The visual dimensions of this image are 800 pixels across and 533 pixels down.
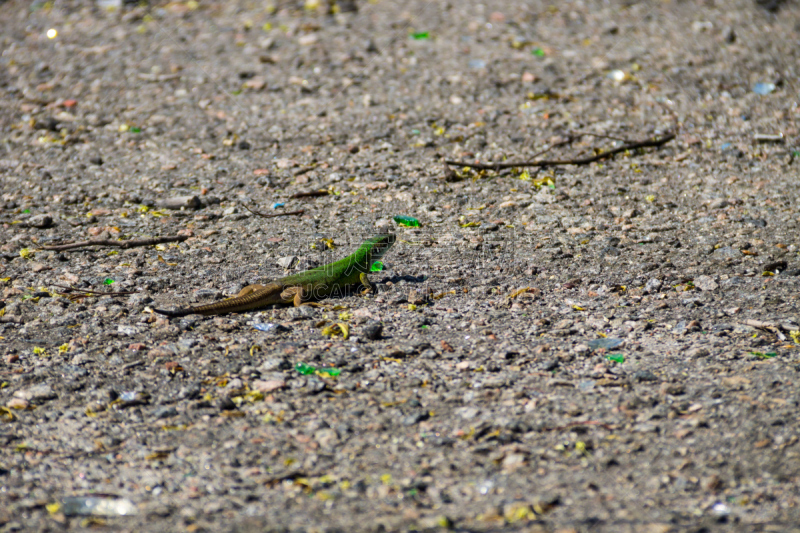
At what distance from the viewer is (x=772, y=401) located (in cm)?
353

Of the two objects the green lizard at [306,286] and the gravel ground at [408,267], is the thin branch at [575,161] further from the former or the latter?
the green lizard at [306,286]

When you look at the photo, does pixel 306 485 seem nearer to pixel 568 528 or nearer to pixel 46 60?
pixel 568 528

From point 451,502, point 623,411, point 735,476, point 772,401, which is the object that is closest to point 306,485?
point 451,502

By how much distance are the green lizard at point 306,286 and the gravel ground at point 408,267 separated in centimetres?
18

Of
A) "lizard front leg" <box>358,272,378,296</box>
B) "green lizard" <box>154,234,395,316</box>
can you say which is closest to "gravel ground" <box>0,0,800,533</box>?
"lizard front leg" <box>358,272,378,296</box>

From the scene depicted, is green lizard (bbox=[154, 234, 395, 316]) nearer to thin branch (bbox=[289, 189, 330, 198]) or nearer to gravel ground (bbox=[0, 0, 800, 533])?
gravel ground (bbox=[0, 0, 800, 533])

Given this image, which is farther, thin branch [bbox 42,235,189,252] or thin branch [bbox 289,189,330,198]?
thin branch [bbox 289,189,330,198]

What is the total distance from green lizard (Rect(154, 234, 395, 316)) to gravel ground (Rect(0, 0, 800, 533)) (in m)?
0.18

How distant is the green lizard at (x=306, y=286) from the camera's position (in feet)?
15.3

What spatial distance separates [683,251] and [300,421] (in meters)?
3.68

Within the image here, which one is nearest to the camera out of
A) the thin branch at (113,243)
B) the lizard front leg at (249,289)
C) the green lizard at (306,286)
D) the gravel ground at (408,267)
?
the gravel ground at (408,267)

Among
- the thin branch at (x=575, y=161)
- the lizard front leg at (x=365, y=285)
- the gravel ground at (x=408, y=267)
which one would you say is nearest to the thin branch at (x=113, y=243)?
the gravel ground at (x=408, y=267)

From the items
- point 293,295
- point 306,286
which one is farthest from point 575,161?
point 293,295

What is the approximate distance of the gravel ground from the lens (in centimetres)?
313
